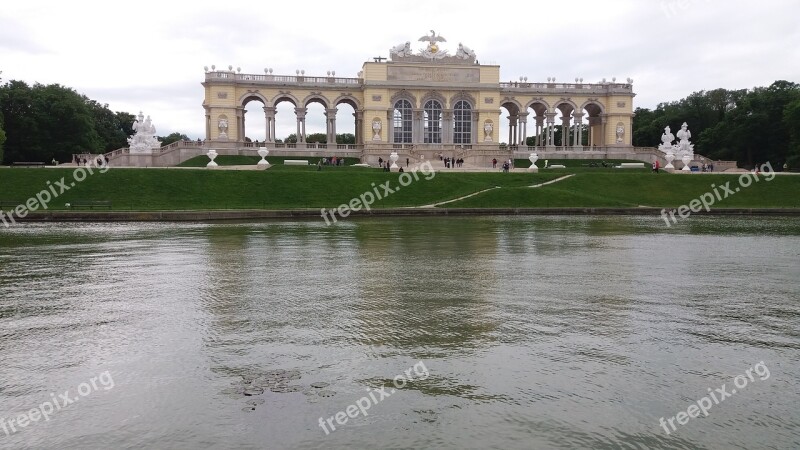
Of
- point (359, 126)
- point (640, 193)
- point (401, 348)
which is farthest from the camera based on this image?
point (359, 126)

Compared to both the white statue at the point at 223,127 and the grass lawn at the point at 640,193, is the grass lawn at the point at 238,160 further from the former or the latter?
the grass lawn at the point at 640,193

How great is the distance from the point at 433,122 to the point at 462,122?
12.2ft

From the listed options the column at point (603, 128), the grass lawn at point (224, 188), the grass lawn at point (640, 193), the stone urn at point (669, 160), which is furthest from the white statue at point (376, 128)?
the stone urn at point (669, 160)

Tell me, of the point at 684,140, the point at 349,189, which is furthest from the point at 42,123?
the point at 684,140

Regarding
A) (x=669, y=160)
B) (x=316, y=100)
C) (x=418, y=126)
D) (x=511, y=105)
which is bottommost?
(x=669, y=160)

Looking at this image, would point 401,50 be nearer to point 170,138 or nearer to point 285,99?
point 285,99

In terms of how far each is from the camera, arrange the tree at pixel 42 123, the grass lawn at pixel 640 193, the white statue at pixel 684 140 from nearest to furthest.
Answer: the grass lawn at pixel 640 193 → the white statue at pixel 684 140 → the tree at pixel 42 123

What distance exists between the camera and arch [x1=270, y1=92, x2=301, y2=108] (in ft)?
266

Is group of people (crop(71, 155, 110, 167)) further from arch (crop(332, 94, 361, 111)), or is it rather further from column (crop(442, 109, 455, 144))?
column (crop(442, 109, 455, 144))

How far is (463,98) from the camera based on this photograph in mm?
83312

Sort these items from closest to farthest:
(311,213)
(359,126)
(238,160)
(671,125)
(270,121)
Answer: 1. (311,213)
2. (238,160)
3. (270,121)
4. (359,126)
5. (671,125)

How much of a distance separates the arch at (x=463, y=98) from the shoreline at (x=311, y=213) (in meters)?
43.9

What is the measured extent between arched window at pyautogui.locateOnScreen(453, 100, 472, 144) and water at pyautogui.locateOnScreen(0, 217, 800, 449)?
64994mm

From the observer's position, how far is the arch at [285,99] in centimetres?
8106
